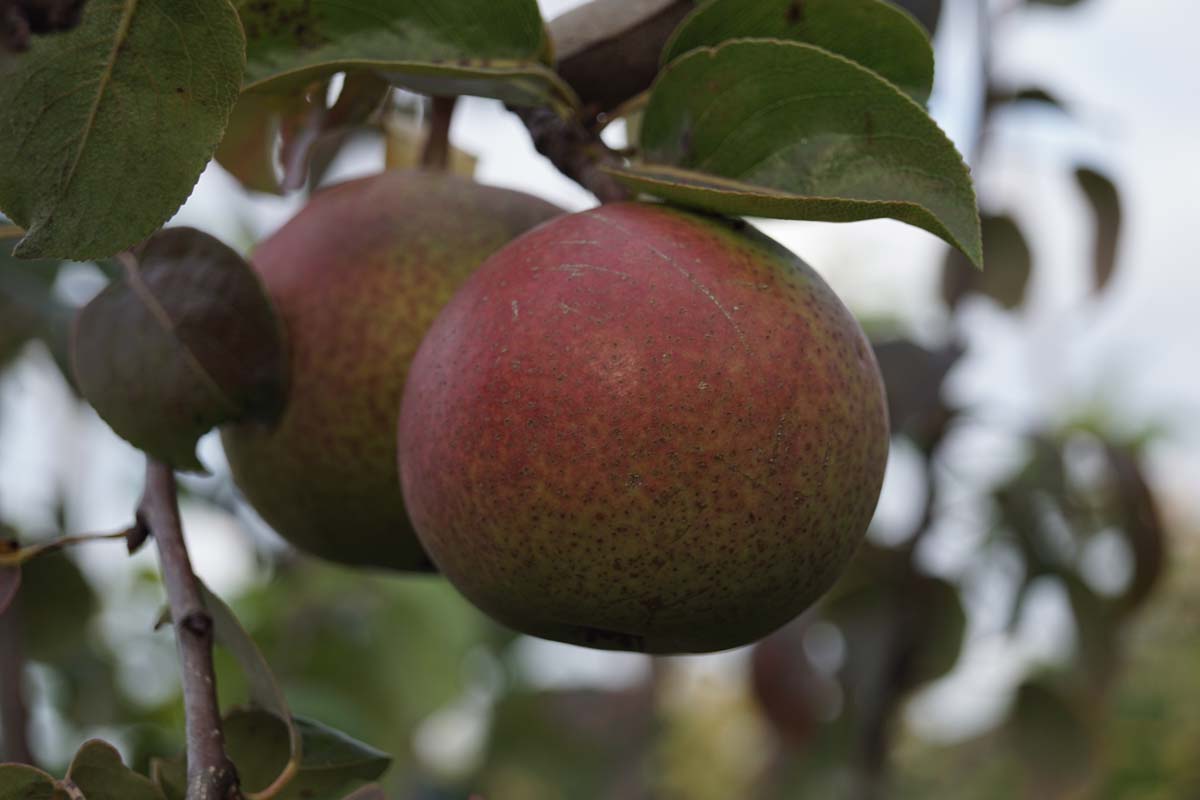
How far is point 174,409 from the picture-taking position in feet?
2.85

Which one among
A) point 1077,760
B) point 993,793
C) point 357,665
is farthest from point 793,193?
point 993,793

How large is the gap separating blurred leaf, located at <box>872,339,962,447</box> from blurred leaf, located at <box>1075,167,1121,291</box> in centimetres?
29

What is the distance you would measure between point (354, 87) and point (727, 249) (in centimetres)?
40

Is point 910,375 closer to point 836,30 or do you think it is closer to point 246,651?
point 836,30

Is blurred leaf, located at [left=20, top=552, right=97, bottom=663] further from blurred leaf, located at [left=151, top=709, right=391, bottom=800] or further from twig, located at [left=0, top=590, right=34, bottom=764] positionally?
blurred leaf, located at [left=151, top=709, right=391, bottom=800]

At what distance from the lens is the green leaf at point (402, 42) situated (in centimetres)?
79

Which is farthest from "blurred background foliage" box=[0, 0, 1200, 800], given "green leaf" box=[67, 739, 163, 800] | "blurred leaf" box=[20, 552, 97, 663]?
"green leaf" box=[67, 739, 163, 800]

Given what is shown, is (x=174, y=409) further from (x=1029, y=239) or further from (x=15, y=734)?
(x=1029, y=239)

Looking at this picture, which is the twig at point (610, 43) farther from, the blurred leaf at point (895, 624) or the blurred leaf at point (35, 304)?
the blurred leaf at point (895, 624)

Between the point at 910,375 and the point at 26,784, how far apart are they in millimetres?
1190

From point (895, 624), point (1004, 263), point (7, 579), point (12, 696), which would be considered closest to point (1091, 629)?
point (895, 624)

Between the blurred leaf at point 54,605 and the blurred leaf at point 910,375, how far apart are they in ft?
3.18

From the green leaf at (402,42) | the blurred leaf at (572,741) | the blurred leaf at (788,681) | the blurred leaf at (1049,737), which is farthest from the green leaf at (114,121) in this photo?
the blurred leaf at (572,741)

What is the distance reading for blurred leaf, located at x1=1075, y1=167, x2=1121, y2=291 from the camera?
5.89ft
